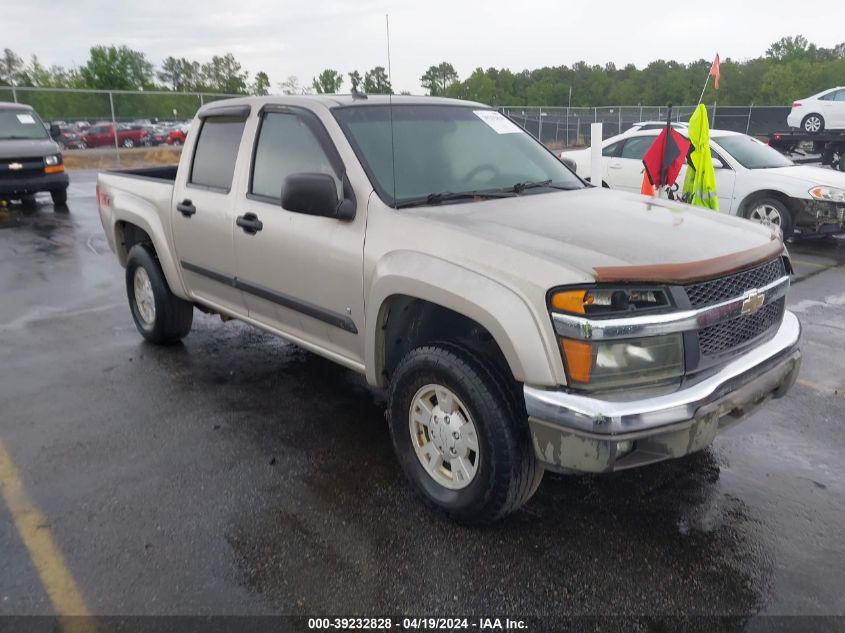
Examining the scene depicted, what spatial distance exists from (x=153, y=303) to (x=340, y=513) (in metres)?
2.98

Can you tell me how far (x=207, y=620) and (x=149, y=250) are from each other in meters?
3.59

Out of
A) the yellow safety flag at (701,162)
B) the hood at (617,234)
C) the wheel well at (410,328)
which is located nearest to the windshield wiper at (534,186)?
the hood at (617,234)

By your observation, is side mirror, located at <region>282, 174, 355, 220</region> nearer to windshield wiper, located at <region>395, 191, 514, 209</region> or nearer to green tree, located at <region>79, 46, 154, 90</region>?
windshield wiper, located at <region>395, 191, 514, 209</region>

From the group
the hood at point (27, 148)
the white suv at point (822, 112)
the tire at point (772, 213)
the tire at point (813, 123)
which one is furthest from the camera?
the tire at point (813, 123)

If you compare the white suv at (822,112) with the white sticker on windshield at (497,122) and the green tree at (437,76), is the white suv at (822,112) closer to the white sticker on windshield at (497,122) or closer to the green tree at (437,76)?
the green tree at (437,76)

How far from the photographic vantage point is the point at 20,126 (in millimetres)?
13242

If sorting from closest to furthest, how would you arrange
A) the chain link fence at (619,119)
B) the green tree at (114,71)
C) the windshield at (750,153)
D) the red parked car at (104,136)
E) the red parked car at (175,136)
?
1. the windshield at (750,153)
2. the red parked car at (104,136)
3. the red parked car at (175,136)
4. the chain link fence at (619,119)
5. the green tree at (114,71)

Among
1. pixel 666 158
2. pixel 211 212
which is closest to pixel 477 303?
pixel 211 212

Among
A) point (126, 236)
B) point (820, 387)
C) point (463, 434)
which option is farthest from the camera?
point (126, 236)

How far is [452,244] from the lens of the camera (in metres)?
3.05

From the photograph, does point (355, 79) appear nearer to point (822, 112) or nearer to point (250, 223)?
point (250, 223)

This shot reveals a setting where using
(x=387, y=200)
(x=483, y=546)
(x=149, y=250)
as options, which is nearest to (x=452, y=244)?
(x=387, y=200)

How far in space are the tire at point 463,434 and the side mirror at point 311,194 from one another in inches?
33.8

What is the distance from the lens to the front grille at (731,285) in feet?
9.10
